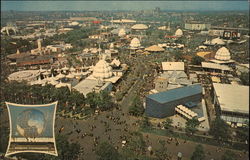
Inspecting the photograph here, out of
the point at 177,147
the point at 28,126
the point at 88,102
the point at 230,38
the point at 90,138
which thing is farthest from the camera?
the point at 230,38

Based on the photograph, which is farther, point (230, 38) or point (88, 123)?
point (230, 38)

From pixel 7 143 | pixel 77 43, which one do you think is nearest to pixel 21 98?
pixel 7 143

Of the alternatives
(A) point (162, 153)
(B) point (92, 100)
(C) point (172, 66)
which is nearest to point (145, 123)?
(A) point (162, 153)

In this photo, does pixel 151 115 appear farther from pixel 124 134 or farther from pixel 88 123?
pixel 88 123

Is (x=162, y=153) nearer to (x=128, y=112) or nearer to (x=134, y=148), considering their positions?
(x=134, y=148)

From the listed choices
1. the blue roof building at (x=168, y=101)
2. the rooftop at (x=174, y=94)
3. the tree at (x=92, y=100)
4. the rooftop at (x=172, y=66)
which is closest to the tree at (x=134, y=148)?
the blue roof building at (x=168, y=101)

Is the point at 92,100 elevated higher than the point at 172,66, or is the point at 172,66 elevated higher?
the point at 172,66

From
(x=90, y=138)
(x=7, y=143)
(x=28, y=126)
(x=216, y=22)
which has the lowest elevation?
(x=90, y=138)
